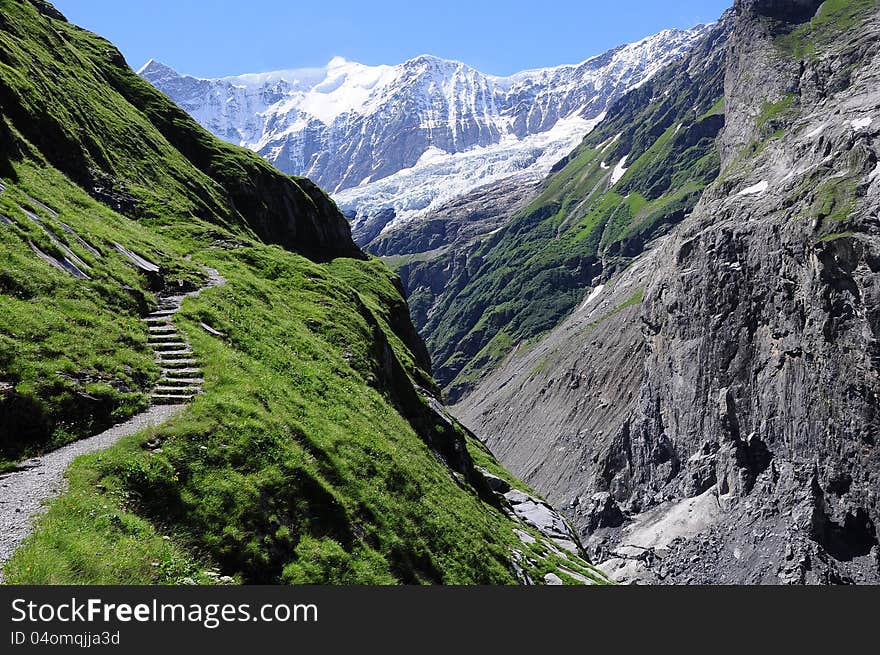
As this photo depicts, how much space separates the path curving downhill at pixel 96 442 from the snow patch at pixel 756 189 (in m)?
161

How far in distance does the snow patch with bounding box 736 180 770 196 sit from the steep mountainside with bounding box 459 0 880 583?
54cm

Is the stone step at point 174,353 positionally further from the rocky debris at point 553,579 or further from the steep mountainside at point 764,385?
the steep mountainside at point 764,385

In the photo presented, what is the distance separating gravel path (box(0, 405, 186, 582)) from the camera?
42.8 feet

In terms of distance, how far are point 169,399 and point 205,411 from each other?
1782 mm

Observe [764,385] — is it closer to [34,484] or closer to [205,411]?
[205,411]

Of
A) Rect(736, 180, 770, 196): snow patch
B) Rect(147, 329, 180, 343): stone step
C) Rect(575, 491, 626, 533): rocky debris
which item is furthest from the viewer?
Rect(736, 180, 770, 196): snow patch

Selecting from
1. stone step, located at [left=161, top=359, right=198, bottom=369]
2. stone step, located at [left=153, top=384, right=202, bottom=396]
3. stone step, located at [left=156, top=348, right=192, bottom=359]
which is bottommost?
stone step, located at [left=153, top=384, right=202, bottom=396]

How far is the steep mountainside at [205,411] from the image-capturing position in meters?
15.2

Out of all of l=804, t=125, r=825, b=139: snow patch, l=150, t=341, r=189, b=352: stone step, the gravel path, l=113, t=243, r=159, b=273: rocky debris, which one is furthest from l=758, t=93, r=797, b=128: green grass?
the gravel path

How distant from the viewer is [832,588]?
1566 centimetres

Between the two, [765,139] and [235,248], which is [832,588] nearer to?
[235,248]

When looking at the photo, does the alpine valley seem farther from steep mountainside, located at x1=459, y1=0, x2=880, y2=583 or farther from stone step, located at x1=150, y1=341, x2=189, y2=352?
steep mountainside, located at x1=459, y1=0, x2=880, y2=583

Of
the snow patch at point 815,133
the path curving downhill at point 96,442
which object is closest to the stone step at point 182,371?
the path curving downhill at point 96,442

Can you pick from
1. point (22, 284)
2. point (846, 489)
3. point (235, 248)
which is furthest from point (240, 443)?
point (846, 489)
